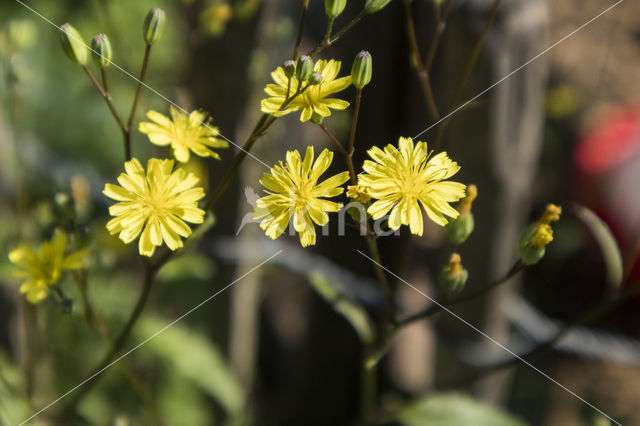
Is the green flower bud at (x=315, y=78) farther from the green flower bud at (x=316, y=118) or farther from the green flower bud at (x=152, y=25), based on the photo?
the green flower bud at (x=152, y=25)

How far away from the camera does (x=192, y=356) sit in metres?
0.97

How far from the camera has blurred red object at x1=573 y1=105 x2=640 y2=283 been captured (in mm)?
1565

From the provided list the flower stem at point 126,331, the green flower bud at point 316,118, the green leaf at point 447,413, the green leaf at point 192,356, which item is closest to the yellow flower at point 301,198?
the green flower bud at point 316,118

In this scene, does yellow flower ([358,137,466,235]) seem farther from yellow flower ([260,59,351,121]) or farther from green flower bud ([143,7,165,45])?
green flower bud ([143,7,165,45])

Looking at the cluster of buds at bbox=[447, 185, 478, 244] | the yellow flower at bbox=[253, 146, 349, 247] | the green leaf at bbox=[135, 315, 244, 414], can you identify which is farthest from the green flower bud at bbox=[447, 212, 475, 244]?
the green leaf at bbox=[135, 315, 244, 414]

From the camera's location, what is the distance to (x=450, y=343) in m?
1.00

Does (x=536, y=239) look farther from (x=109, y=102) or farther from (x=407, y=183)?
(x=109, y=102)

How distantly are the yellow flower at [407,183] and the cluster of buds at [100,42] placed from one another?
242 mm

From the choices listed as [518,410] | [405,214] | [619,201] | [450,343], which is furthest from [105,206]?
[619,201]

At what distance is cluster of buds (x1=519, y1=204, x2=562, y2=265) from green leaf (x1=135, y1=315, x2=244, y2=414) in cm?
59

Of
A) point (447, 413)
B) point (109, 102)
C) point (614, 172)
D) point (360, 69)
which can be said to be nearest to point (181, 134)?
point (109, 102)

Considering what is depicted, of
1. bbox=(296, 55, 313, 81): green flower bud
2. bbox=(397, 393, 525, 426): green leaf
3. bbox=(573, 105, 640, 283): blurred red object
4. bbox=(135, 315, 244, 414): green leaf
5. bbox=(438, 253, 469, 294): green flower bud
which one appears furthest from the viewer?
bbox=(573, 105, 640, 283): blurred red object

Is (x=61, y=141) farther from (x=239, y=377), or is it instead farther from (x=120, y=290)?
(x=239, y=377)

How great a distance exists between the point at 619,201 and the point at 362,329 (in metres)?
1.17
